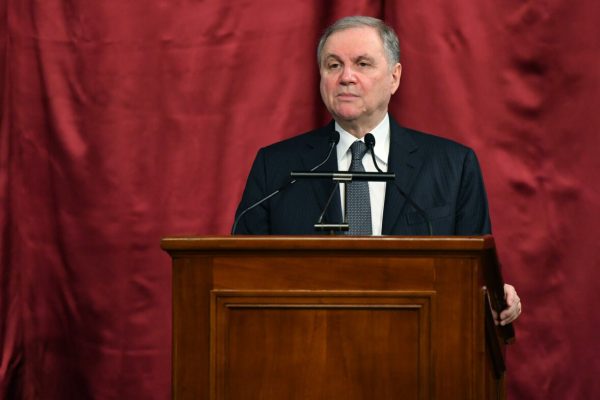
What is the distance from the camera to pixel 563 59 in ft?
9.03

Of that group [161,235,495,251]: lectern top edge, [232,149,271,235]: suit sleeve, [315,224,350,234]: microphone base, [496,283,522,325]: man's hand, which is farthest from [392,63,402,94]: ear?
[161,235,495,251]: lectern top edge

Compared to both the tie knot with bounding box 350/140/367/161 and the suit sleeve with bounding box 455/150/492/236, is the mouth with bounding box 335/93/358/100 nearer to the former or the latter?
the tie knot with bounding box 350/140/367/161

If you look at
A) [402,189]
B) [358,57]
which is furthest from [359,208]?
[358,57]

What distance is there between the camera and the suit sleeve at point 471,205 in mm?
2123

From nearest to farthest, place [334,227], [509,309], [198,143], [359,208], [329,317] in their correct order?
[329,317] < [334,227] < [509,309] < [359,208] < [198,143]

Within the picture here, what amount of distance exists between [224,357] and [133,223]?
1.62 m

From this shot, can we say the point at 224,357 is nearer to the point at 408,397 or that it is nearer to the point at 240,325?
the point at 240,325

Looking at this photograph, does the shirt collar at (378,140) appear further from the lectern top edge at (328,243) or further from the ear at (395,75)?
the lectern top edge at (328,243)

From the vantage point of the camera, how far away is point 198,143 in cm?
290

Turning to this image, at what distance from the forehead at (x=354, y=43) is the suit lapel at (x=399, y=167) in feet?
0.59

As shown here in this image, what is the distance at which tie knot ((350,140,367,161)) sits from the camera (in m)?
2.09

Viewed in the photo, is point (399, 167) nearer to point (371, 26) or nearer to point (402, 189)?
point (402, 189)

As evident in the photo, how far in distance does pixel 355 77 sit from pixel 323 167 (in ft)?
0.73

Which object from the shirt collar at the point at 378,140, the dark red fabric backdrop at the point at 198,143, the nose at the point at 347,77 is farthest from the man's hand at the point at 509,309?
the dark red fabric backdrop at the point at 198,143
